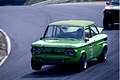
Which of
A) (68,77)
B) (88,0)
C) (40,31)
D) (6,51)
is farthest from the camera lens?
(88,0)

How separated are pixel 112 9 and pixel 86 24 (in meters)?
12.0

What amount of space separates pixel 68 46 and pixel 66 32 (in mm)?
1139

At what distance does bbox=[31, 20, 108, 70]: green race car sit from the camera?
1486 cm

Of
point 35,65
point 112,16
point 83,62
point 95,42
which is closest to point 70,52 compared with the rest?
point 83,62

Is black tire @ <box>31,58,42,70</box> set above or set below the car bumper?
above

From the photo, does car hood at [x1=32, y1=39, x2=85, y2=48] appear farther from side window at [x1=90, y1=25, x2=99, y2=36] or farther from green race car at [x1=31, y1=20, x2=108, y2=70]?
side window at [x1=90, y1=25, x2=99, y2=36]

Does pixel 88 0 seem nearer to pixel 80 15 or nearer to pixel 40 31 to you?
pixel 80 15

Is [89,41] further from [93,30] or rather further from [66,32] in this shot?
[93,30]

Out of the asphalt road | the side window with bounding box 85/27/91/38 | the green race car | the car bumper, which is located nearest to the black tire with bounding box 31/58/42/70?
the green race car

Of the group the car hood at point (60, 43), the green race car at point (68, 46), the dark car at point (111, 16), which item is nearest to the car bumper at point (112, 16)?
the dark car at point (111, 16)

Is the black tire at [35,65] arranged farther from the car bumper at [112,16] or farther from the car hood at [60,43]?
the car bumper at [112,16]

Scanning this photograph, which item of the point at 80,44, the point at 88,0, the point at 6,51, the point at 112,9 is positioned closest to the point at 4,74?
the point at 80,44

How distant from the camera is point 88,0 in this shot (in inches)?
2205

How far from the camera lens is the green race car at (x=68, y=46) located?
1486 cm
